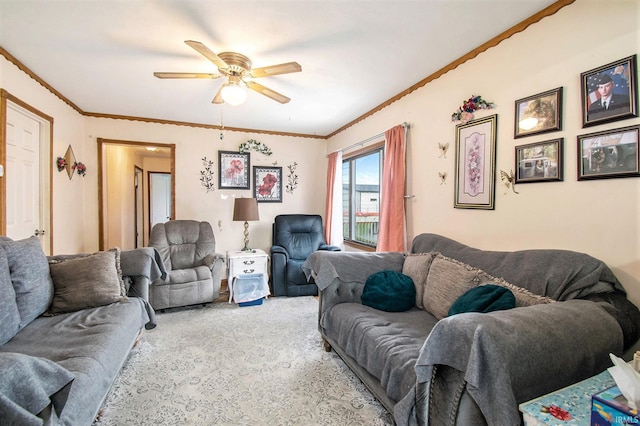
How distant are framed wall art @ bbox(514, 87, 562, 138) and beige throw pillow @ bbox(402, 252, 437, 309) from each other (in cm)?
106

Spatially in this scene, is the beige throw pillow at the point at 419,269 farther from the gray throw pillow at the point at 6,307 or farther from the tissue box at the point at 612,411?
the gray throw pillow at the point at 6,307

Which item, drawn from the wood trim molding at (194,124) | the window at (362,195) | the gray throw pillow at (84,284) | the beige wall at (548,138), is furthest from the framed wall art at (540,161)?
the wood trim molding at (194,124)

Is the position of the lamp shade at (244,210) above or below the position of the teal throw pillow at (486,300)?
above

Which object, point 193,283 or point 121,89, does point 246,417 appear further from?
point 121,89

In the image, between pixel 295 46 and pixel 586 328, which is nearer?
pixel 586 328

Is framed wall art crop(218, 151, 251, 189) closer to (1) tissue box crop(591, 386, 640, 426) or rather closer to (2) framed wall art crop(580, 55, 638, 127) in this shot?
(2) framed wall art crop(580, 55, 638, 127)

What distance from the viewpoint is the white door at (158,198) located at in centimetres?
680

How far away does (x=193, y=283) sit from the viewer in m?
3.46

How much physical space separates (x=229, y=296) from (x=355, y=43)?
3.17m

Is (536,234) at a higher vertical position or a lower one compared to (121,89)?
lower

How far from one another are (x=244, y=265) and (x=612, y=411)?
11.4 feet

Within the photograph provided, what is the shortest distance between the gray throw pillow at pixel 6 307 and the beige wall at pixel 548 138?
3.01 m

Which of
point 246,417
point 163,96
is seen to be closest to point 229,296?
point 246,417

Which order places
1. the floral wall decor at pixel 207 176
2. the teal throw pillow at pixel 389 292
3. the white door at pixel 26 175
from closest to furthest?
the teal throw pillow at pixel 389 292
the white door at pixel 26 175
the floral wall decor at pixel 207 176
